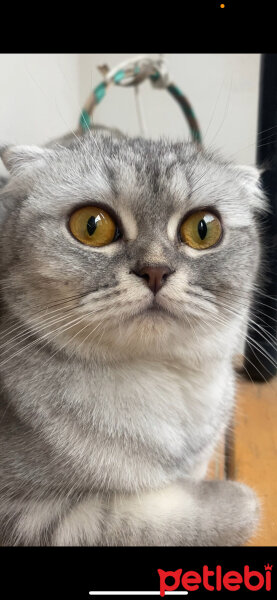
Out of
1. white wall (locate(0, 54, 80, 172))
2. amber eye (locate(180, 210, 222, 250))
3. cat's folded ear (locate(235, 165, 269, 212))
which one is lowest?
amber eye (locate(180, 210, 222, 250))

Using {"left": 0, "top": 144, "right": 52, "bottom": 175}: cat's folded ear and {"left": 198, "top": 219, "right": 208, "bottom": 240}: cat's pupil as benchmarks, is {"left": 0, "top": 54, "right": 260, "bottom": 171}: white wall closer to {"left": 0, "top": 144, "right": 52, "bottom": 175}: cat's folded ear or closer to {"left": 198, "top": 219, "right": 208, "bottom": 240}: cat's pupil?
{"left": 0, "top": 144, "right": 52, "bottom": 175}: cat's folded ear

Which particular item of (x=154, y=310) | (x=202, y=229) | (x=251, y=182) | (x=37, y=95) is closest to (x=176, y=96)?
(x=37, y=95)

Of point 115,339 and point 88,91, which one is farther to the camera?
point 88,91

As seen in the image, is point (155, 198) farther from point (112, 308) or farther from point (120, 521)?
point (120, 521)

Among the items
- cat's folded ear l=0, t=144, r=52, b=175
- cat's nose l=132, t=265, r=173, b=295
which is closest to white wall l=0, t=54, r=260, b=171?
cat's folded ear l=0, t=144, r=52, b=175

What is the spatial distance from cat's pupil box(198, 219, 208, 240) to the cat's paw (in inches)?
13.3

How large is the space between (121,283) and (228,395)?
0.35 metres

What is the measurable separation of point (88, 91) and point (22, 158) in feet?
1.77

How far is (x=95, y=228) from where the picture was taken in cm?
64

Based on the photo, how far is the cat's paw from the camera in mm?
664

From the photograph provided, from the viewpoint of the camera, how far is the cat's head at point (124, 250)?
60 centimetres
